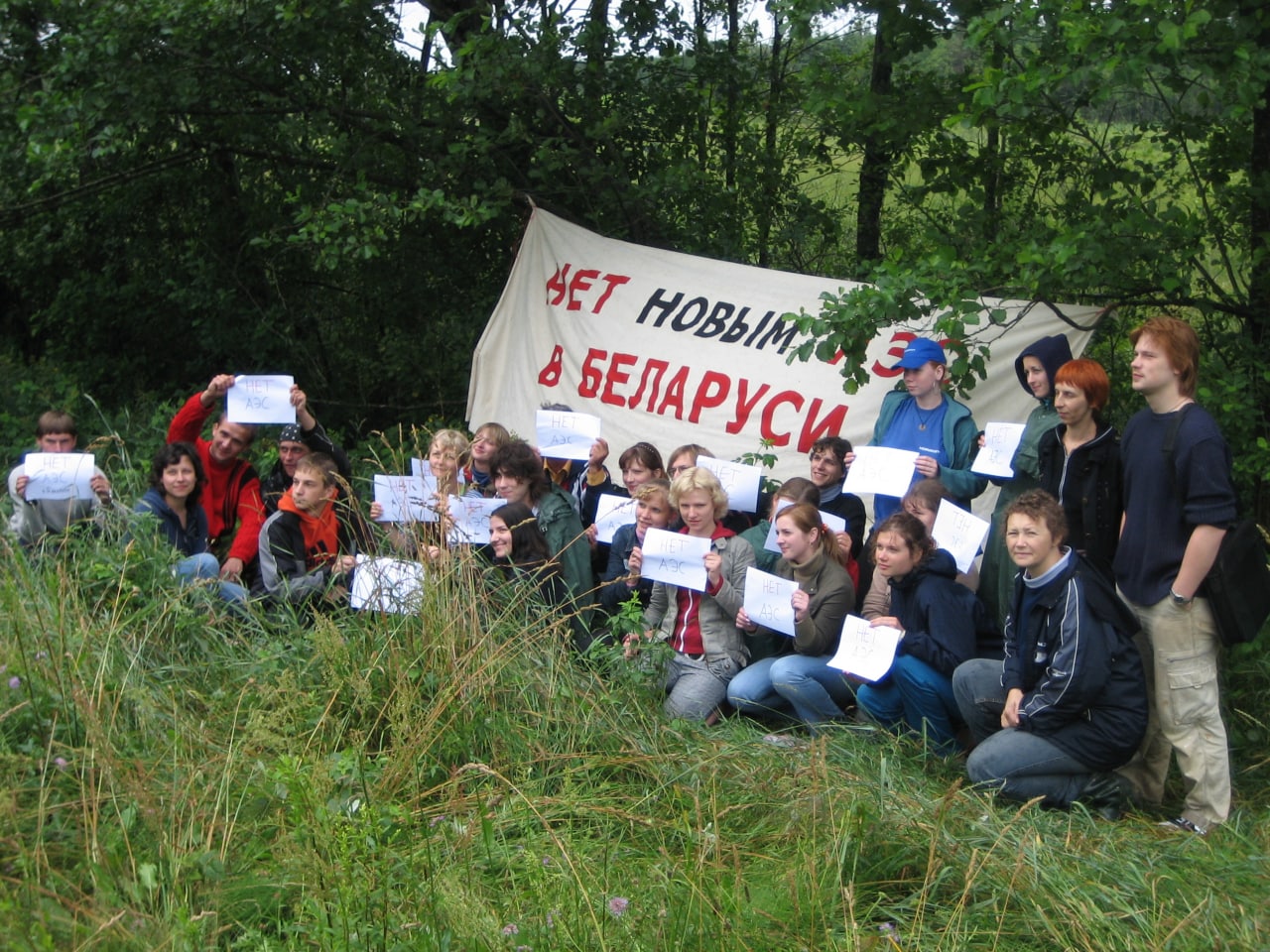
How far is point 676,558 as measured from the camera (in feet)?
18.5

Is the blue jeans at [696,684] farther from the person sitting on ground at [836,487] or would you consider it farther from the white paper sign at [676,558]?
the person sitting on ground at [836,487]

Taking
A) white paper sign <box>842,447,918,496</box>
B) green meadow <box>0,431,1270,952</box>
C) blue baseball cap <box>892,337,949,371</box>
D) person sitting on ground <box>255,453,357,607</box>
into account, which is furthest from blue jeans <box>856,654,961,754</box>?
person sitting on ground <box>255,453,357,607</box>

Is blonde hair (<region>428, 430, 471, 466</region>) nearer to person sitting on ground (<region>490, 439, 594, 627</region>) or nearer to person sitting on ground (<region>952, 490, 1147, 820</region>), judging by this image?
person sitting on ground (<region>490, 439, 594, 627</region>)

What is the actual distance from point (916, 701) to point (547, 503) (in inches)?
74.2

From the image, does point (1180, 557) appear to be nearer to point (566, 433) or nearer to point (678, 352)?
point (566, 433)

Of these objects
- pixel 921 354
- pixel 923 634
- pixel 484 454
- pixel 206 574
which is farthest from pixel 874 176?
pixel 206 574

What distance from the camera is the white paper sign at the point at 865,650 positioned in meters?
5.18

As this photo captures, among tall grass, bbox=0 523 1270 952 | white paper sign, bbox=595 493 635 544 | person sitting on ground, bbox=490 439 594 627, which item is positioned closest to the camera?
tall grass, bbox=0 523 1270 952

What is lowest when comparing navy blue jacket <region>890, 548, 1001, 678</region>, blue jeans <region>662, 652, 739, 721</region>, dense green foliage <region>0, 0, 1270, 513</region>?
blue jeans <region>662, 652, 739, 721</region>

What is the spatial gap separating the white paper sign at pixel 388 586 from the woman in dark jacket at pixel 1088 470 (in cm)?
244

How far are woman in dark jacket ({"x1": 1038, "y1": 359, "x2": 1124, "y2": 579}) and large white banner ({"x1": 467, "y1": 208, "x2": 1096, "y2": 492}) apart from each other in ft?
4.37

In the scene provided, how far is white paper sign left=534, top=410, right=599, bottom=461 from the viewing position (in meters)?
6.88

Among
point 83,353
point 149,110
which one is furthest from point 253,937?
point 83,353

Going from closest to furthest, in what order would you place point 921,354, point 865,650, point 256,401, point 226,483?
point 865,650 → point 921,354 → point 256,401 → point 226,483
